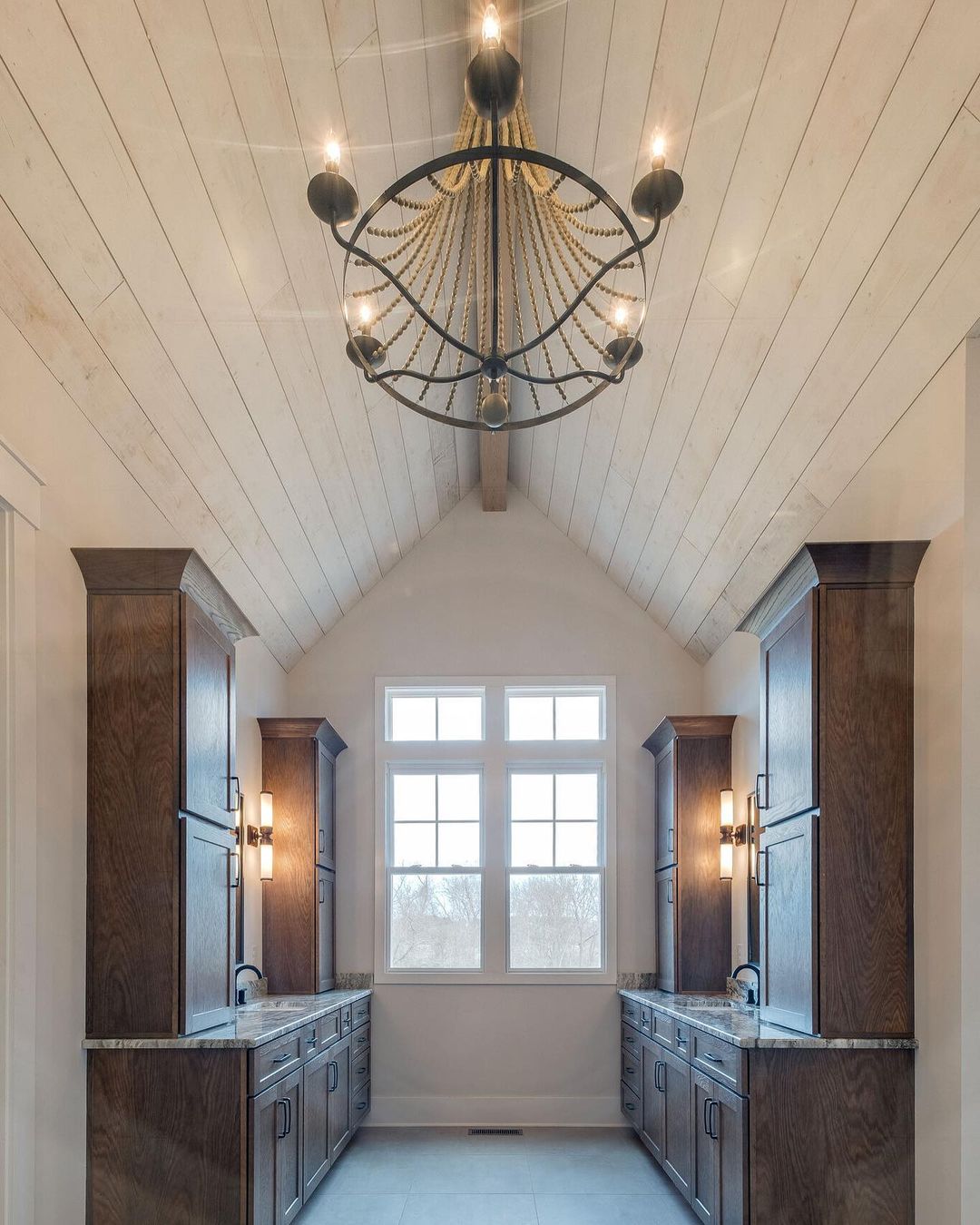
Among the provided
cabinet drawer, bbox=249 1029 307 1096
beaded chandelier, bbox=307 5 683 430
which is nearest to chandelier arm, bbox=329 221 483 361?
beaded chandelier, bbox=307 5 683 430

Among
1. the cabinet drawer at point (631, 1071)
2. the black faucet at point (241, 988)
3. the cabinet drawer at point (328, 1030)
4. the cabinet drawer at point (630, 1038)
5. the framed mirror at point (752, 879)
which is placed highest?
the framed mirror at point (752, 879)

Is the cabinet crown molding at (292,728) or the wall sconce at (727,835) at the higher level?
the cabinet crown molding at (292,728)

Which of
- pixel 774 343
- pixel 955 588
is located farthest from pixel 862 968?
pixel 774 343

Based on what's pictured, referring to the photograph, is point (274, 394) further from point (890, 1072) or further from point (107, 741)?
point (890, 1072)

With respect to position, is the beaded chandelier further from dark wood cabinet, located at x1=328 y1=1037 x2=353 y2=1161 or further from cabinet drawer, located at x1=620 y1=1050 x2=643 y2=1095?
cabinet drawer, located at x1=620 y1=1050 x2=643 y2=1095

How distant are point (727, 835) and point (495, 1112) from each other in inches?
86.9

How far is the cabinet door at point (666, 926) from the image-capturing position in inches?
251

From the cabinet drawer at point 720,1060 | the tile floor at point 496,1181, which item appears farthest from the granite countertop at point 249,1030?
the cabinet drawer at point 720,1060

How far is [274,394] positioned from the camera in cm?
445

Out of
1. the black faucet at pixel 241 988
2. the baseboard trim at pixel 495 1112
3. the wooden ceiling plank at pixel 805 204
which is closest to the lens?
the wooden ceiling plank at pixel 805 204

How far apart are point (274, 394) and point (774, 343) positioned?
1.90 metres

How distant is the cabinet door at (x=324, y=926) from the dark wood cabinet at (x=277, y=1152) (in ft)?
6.04

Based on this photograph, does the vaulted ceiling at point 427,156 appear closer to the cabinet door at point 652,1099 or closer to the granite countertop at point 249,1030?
the granite countertop at point 249,1030

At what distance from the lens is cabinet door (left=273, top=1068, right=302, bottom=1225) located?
4.17 metres
